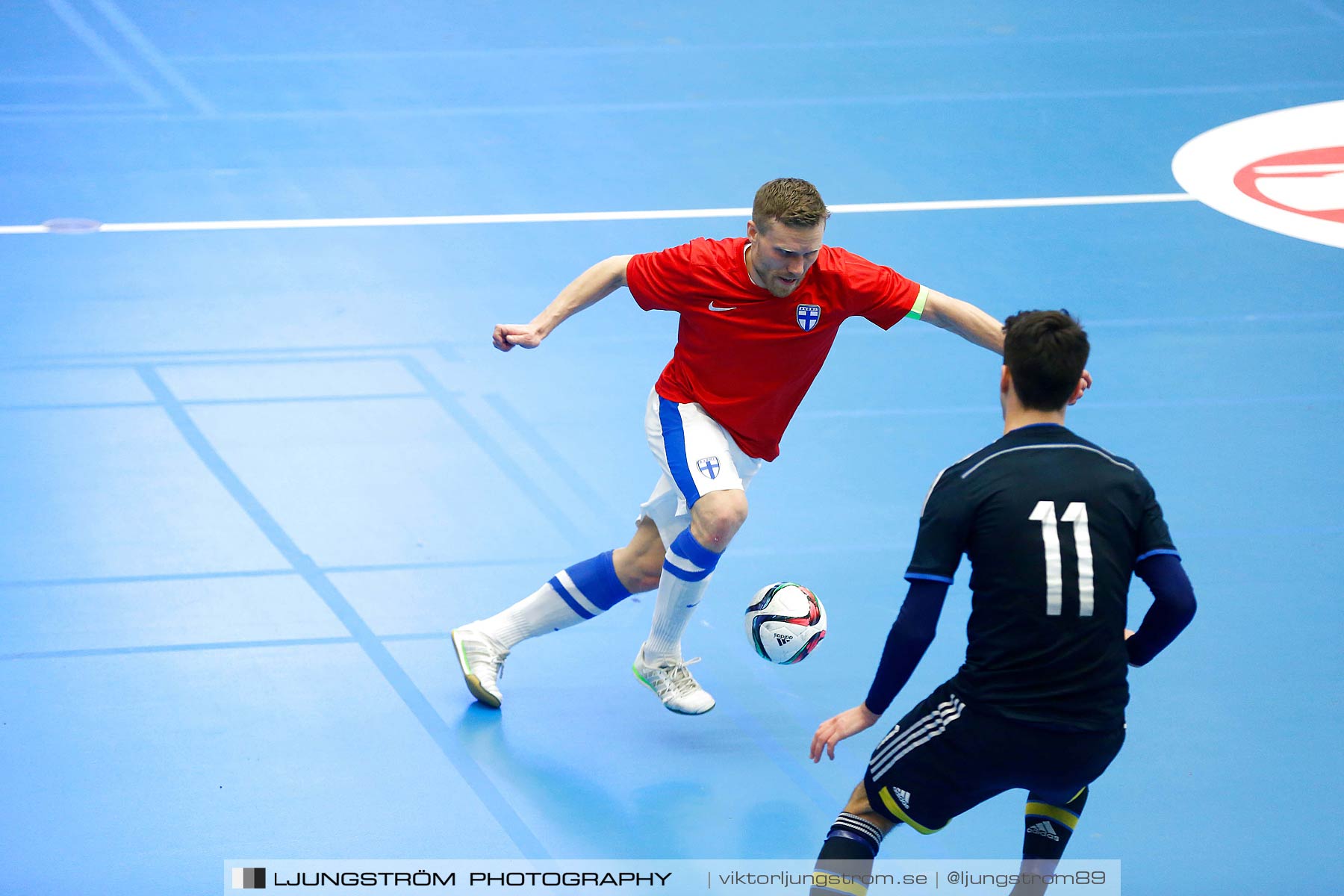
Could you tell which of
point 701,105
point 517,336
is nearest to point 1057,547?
point 517,336

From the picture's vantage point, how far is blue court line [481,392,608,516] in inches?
263

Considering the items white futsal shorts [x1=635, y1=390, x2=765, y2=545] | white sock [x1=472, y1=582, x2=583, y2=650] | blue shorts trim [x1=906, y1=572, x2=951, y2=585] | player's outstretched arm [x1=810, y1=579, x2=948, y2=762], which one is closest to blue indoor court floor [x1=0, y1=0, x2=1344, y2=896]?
→ white sock [x1=472, y1=582, x2=583, y2=650]

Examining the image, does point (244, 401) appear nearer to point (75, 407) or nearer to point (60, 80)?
point (75, 407)

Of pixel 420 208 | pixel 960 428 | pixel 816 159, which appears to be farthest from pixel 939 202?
pixel 420 208

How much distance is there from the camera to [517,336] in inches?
192

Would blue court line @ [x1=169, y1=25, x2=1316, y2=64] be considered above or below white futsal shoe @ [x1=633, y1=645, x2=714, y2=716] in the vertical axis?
above

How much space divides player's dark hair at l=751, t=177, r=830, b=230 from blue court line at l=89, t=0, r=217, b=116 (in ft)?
23.1

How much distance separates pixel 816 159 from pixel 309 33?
182 inches

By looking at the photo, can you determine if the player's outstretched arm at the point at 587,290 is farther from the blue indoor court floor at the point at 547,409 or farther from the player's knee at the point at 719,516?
the blue indoor court floor at the point at 547,409

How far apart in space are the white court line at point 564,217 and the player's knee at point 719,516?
4622 millimetres

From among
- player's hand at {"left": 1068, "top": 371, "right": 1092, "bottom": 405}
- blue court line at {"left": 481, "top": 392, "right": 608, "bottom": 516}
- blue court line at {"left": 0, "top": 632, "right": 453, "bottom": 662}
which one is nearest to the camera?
player's hand at {"left": 1068, "top": 371, "right": 1092, "bottom": 405}

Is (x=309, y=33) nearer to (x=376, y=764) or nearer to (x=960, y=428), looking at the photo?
(x=960, y=428)

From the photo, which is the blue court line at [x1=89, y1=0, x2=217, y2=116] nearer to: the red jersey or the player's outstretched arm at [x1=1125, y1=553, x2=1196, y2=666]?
the red jersey

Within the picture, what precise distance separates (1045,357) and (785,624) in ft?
5.88
